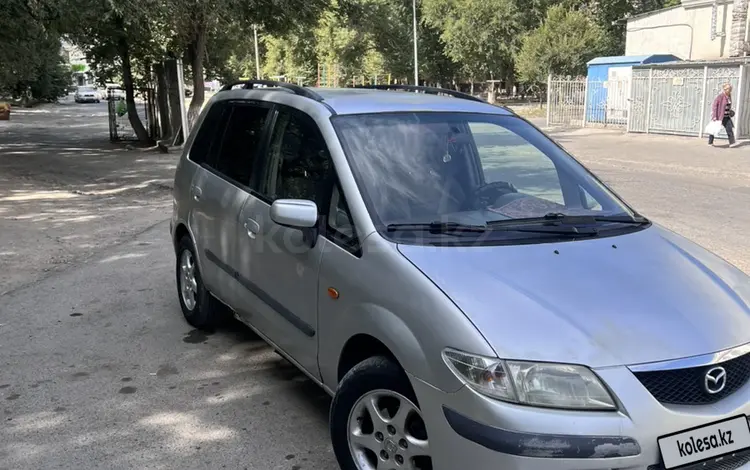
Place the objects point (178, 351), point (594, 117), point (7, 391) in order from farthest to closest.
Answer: point (594, 117), point (178, 351), point (7, 391)

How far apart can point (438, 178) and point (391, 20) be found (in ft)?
159

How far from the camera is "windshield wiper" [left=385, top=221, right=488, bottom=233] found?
10.1 ft

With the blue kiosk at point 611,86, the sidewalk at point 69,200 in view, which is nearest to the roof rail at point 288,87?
the sidewalk at point 69,200

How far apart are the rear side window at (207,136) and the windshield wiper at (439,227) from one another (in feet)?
7.54

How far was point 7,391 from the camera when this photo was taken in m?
4.23

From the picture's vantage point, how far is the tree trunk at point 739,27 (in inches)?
967

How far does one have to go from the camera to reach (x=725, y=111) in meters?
18.4

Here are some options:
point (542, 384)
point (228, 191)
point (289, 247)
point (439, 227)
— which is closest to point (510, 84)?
point (228, 191)

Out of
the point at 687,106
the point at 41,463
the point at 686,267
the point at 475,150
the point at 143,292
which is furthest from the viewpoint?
the point at 687,106

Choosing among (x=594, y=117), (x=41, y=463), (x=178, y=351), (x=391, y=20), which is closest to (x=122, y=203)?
(x=178, y=351)

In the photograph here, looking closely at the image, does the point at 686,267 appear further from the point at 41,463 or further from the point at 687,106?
the point at 687,106

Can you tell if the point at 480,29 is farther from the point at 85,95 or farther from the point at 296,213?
the point at 296,213

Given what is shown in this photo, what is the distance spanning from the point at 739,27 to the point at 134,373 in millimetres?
26487

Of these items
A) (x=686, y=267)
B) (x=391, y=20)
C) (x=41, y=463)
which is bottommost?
(x=41, y=463)
